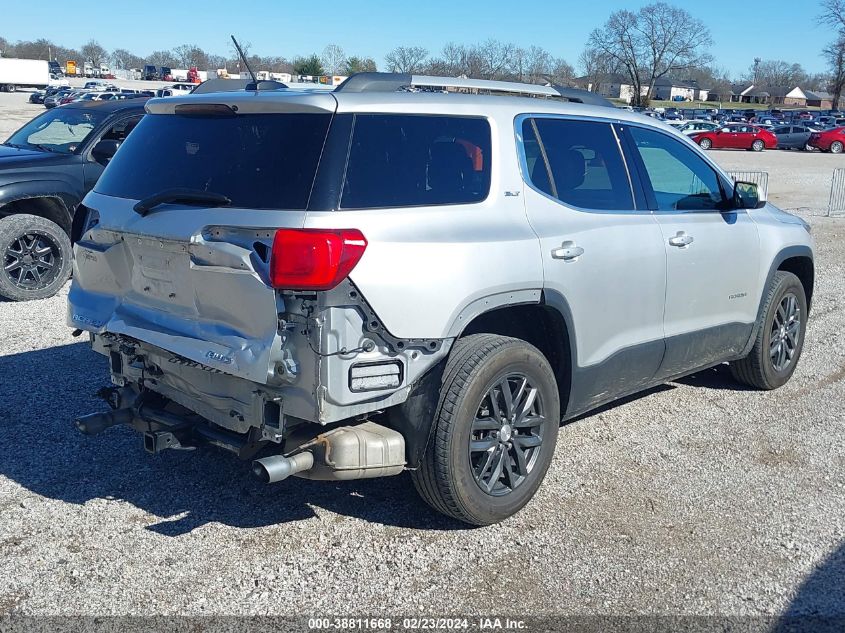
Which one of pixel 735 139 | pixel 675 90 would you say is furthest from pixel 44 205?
pixel 675 90

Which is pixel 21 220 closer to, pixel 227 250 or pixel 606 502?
pixel 227 250

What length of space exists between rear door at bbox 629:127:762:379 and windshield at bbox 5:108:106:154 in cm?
634

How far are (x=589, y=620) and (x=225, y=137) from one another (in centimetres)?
258

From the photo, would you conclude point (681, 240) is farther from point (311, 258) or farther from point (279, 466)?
point (279, 466)

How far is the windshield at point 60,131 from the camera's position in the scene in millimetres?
9172

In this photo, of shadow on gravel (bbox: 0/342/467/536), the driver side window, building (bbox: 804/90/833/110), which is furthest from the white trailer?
building (bbox: 804/90/833/110)

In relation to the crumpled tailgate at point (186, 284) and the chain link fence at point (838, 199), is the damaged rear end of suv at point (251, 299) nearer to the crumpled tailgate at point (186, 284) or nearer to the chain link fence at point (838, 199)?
the crumpled tailgate at point (186, 284)

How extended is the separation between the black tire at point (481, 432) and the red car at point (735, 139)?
44668 millimetres

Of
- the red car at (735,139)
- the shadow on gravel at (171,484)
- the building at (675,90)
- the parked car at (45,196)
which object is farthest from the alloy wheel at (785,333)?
the building at (675,90)

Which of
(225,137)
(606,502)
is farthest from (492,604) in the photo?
(225,137)

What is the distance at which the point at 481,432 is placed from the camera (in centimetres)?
409

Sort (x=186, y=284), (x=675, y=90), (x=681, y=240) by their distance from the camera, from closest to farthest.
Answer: (x=186, y=284), (x=681, y=240), (x=675, y=90)

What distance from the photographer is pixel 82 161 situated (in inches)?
349

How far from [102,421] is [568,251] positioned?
242cm
